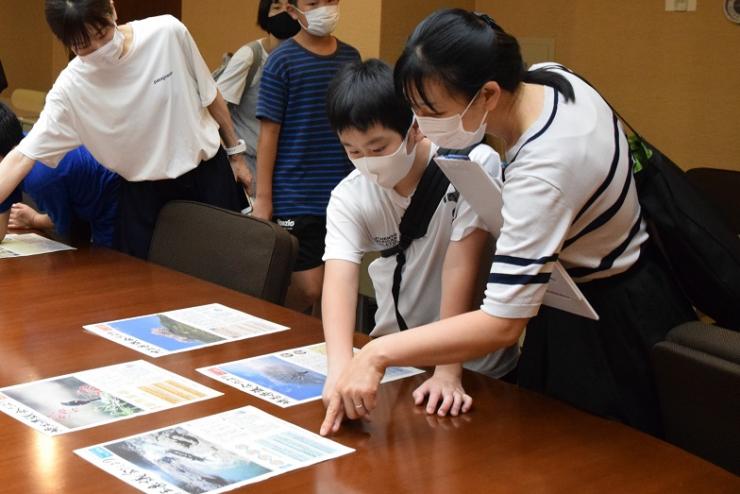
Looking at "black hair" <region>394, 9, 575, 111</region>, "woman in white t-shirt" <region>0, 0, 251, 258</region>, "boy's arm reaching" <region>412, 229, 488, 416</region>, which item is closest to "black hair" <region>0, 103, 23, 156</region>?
"woman in white t-shirt" <region>0, 0, 251, 258</region>

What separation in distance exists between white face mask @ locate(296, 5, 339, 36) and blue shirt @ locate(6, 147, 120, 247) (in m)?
0.73

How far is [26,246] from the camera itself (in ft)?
8.61

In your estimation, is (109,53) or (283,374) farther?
(109,53)

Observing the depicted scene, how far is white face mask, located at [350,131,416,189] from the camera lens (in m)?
1.70

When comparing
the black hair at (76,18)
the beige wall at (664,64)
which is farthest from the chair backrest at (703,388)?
the beige wall at (664,64)

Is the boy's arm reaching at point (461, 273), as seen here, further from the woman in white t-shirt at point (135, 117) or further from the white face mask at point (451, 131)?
the woman in white t-shirt at point (135, 117)

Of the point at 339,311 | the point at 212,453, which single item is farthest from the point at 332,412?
the point at 339,311

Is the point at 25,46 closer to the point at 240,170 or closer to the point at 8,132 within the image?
the point at 8,132

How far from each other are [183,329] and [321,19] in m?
1.26

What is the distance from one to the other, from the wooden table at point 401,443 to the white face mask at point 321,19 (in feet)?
3.96

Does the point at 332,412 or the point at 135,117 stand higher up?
the point at 135,117

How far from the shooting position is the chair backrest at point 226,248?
223 cm

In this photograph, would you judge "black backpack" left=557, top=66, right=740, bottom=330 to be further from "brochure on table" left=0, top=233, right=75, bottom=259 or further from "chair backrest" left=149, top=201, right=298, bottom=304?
"brochure on table" left=0, top=233, right=75, bottom=259

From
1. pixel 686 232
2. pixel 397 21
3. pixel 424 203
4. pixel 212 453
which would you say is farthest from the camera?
pixel 397 21
